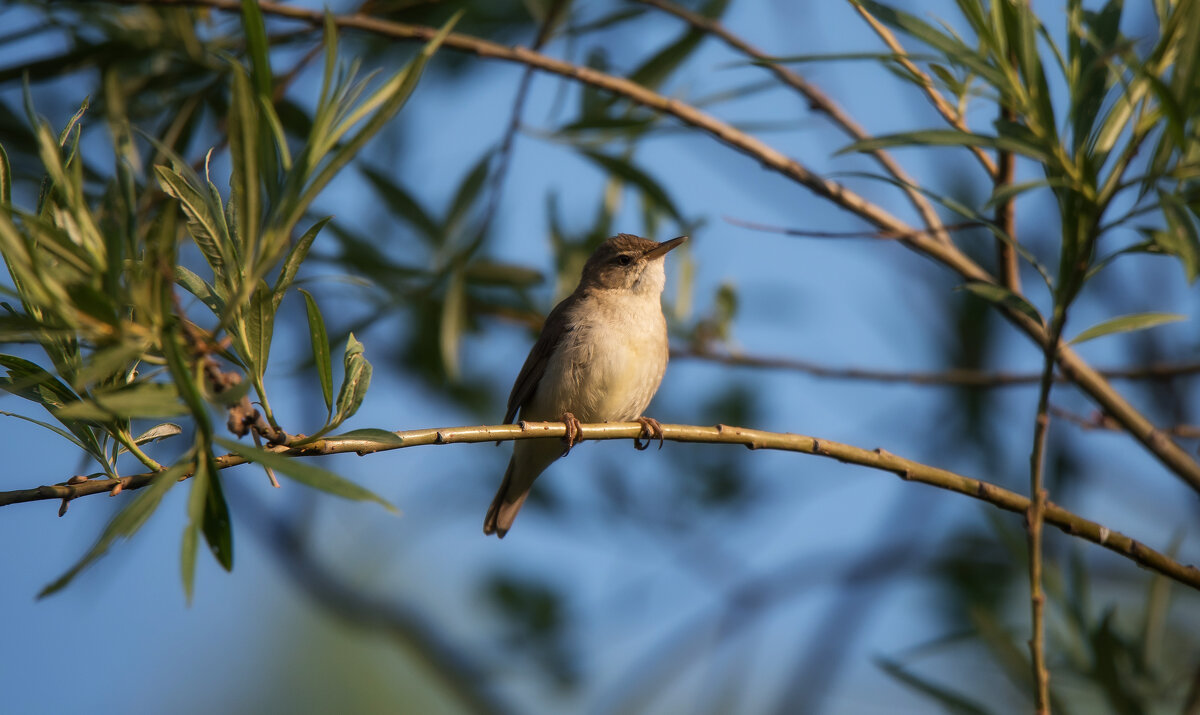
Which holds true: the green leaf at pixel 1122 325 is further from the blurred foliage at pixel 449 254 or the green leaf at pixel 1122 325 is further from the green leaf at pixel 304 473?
the green leaf at pixel 304 473

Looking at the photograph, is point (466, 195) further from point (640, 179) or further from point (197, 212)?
point (197, 212)

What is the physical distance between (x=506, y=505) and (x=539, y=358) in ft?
2.58

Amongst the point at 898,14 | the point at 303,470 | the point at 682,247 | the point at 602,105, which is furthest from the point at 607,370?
the point at 303,470

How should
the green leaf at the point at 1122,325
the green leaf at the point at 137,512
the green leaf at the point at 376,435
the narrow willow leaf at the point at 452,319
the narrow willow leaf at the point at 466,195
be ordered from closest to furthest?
the green leaf at the point at 137,512
the green leaf at the point at 376,435
the green leaf at the point at 1122,325
the narrow willow leaf at the point at 452,319
the narrow willow leaf at the point at 466,195

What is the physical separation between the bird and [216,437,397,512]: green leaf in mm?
2882

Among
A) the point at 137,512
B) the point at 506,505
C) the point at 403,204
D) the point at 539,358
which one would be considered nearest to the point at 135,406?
the point at 137,512

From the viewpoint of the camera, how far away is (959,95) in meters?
2.46

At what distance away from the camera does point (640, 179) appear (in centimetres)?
410

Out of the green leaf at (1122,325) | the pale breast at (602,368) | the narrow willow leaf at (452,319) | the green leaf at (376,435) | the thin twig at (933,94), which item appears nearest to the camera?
the green leaf at (376,435)

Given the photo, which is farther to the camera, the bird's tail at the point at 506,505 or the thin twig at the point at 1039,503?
the bird's tail at the point at 506,505

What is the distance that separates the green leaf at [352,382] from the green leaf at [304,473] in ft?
1.04

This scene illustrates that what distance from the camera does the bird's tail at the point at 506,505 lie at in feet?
15.9

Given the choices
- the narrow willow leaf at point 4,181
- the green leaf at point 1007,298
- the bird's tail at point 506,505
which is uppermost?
the green leaf at point 1007,298

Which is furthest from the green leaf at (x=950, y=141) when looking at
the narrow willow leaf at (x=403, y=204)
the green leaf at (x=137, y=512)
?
the narrow willow leaf at (x=403, y=204)
